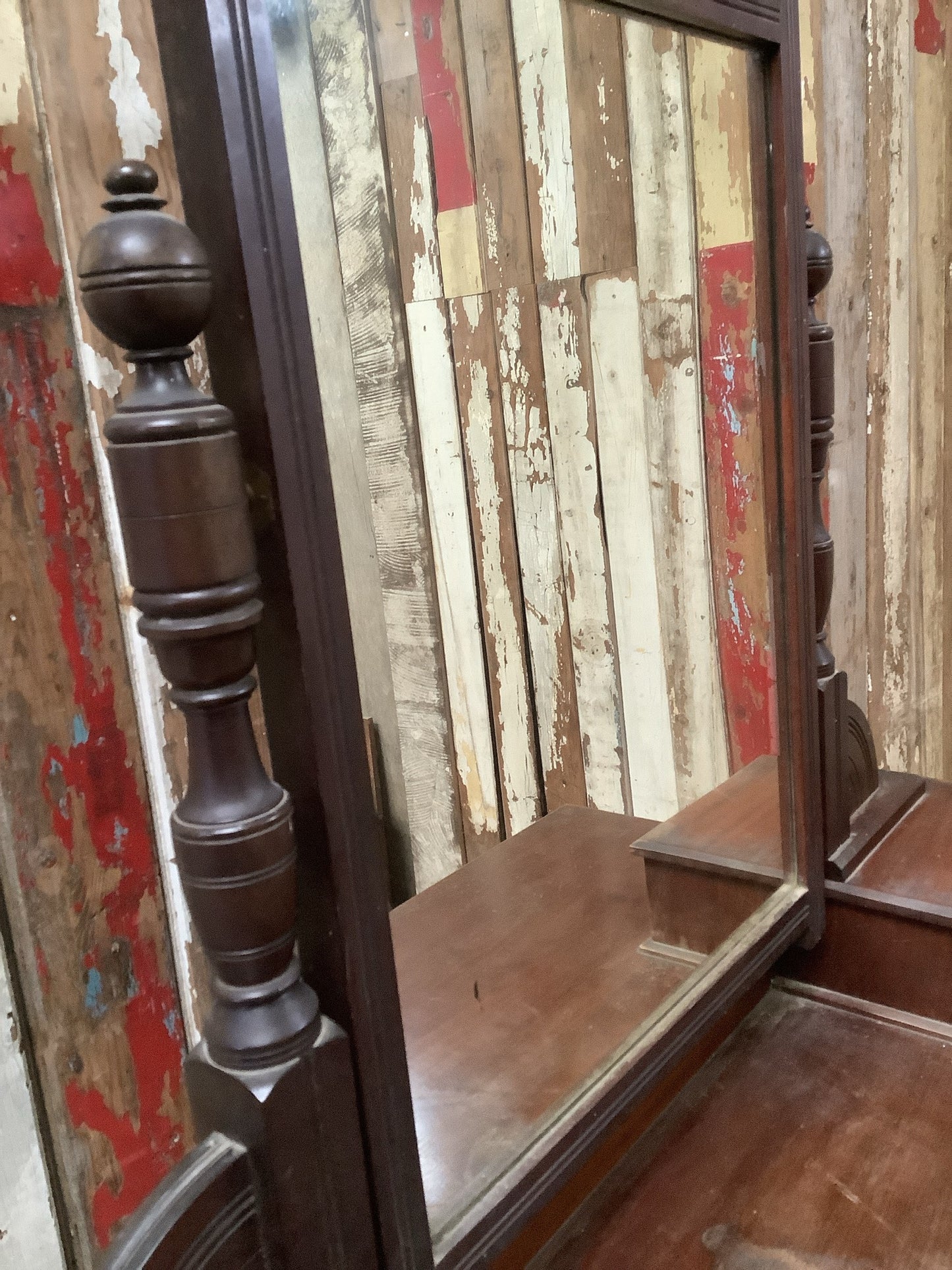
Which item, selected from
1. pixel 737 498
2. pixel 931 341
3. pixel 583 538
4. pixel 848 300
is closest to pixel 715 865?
pixel 737 498

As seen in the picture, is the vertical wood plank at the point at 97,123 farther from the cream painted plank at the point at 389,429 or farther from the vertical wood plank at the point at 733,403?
the vertical wood plank at the point at 733,403

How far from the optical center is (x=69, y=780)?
1.99 feet

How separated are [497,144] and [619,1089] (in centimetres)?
96

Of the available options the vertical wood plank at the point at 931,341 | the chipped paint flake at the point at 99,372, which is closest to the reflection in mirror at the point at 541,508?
the chipped paint flake at the point at 99,372

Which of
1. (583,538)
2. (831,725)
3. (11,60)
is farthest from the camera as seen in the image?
(583,538)

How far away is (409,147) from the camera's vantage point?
100 centimetres

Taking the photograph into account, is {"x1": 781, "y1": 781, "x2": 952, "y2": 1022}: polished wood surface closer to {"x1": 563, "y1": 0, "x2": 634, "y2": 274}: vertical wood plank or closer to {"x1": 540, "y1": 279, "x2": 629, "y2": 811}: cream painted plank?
{"x1": 540, "y1": 279, "x2": 629, "y2": 811}: cream painted plank

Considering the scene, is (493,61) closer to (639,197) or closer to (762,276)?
(639,197)

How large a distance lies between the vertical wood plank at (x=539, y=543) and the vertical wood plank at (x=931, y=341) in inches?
27.2

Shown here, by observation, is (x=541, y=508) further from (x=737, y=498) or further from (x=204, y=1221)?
(x=204, y=1221)

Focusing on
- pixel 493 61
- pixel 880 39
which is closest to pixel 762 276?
pixel 493 61

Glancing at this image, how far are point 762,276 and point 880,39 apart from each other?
32.5 inches

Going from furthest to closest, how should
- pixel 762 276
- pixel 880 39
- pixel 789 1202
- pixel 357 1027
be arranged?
pixel 880 39 < pixel 762 276 < pixel 789 1202 < pixel 357 1027

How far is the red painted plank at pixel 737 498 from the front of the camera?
1.00 m
